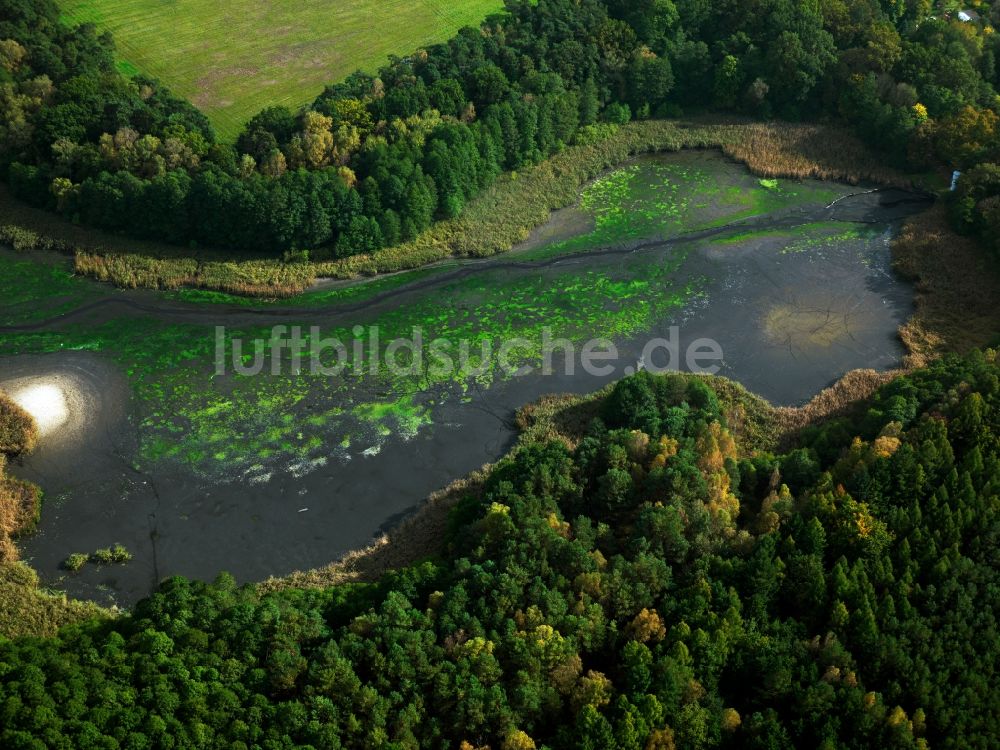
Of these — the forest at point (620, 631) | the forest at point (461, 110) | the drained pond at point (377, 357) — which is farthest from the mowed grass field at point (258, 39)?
the forest at point (620, 631)

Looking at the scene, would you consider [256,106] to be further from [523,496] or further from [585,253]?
[523,496]

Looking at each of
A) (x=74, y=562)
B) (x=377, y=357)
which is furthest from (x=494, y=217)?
(x=74, y=562)

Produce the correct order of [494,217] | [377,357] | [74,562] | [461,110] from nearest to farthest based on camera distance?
[74,562] → [377,357] → [494,217] → [461,110]

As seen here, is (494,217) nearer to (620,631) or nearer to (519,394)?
(519,394)

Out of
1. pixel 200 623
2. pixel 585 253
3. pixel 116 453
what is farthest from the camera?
pixel 585 253

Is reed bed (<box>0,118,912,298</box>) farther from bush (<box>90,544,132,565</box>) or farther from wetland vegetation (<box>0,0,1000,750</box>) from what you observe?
bush (<box>90,544,132,565</box>)

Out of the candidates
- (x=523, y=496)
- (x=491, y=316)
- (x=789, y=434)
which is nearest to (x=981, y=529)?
(x=789, y=434)
